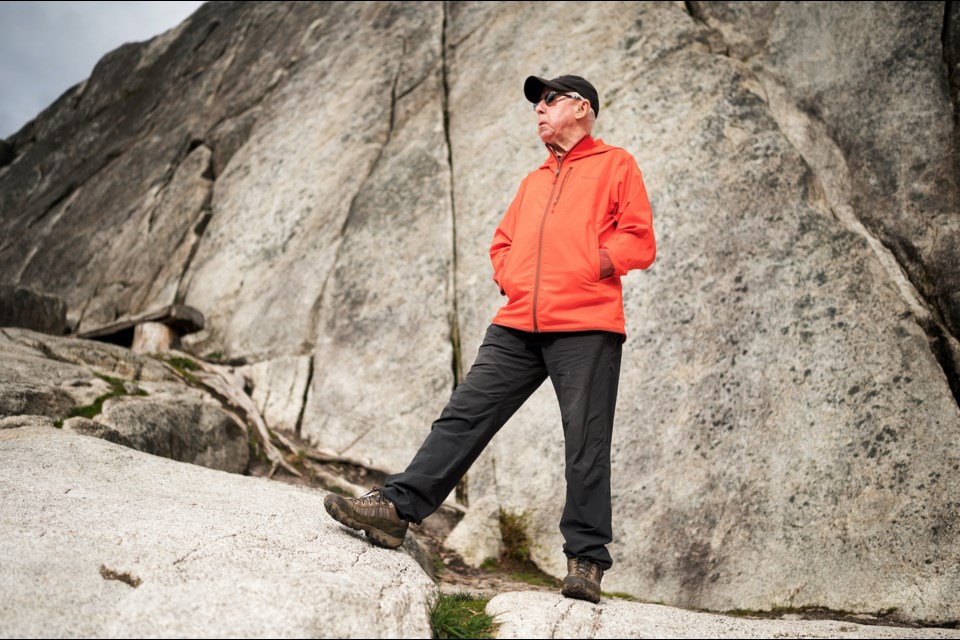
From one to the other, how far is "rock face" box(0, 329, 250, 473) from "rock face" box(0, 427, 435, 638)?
1.27 meters

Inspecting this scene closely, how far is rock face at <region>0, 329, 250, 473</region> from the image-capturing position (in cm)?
634

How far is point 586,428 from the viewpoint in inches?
169

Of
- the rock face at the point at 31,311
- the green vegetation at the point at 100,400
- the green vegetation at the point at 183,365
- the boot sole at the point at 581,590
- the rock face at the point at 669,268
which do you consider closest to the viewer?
the boot sole at the point at 581,590

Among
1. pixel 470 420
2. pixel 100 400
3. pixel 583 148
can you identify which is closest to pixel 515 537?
pixel 470 420

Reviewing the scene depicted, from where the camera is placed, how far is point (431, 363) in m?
7.62

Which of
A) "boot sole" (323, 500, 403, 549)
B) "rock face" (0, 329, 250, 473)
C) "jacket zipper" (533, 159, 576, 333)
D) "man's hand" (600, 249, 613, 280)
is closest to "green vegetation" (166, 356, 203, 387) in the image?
"rock face" (0, 329, 250, 473)

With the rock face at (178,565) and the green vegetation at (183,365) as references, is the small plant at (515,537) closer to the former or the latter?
the rock face at (178,565)

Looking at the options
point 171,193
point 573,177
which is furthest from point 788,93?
point 171,193

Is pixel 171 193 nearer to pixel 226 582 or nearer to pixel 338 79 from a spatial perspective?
pixel 338 79

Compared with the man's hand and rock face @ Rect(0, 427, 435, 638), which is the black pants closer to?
the man's hand

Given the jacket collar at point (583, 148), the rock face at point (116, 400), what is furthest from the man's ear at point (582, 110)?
the rock face at point (116, 400)

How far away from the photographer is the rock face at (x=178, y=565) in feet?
10.1

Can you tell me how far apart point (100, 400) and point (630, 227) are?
481cm

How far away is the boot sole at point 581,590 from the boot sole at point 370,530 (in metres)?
0.96
